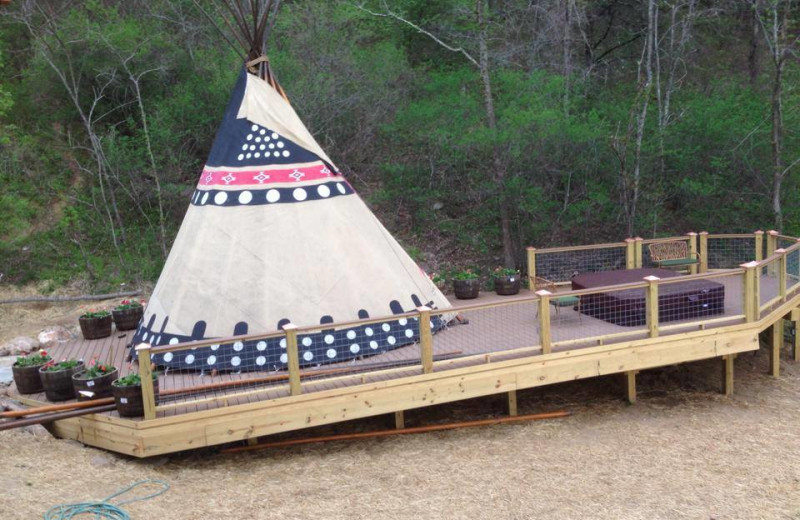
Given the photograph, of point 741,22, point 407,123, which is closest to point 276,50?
point 407,123

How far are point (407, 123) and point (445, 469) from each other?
972 centimetres

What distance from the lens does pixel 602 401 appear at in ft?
31.0

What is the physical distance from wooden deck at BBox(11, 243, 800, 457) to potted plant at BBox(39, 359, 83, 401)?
0.92ft

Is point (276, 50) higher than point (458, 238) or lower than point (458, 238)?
higher

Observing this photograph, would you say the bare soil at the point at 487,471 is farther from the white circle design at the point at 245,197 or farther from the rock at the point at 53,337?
the white circle design at the point at 245,197

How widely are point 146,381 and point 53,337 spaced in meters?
4.43

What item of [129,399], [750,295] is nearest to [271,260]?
[129,399]

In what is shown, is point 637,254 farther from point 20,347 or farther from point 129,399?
point 20,347

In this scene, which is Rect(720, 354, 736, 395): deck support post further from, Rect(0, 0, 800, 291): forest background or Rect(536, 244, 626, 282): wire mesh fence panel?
Rect(0, 0, 800, 291): forest background

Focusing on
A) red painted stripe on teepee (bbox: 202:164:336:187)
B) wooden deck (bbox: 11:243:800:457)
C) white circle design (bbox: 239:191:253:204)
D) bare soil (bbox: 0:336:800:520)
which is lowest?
bare soil (bbox: 0:336:800:520)

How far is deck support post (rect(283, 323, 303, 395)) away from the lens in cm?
712

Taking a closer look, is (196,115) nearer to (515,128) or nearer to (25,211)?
(25,211)

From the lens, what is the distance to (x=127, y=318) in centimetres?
1014

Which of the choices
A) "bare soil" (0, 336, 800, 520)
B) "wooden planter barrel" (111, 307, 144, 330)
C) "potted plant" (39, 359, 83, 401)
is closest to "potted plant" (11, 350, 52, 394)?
"potted plant" (39, 359, 83, 401)
